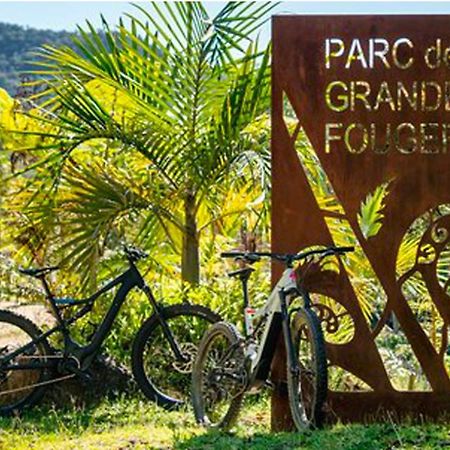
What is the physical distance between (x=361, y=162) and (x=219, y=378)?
5.12 feet

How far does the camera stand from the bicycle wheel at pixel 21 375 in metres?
7.65

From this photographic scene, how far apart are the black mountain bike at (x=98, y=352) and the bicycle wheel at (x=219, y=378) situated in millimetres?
778

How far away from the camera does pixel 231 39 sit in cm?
863

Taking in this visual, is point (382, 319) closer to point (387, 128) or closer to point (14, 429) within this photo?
point (387, 128)

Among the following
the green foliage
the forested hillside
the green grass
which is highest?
the forested hillside

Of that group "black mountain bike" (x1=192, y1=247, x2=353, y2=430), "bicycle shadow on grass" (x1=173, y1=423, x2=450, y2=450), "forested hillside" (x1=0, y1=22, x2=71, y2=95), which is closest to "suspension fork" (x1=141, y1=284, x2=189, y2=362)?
"black mountain bike" (x1=192, y1=247, x2=353, y2=430)

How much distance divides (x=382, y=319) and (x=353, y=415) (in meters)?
0.59

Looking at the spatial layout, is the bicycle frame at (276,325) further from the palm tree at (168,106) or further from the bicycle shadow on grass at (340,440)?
the palm tree at (168,106)

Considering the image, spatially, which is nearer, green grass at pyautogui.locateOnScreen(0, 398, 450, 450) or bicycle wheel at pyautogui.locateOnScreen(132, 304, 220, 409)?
green grass at pyautogui.locateOnScreen(0, 398, 450, 450)

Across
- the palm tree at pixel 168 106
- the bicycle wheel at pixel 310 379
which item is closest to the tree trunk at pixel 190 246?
the palm tree at pixel 168 106

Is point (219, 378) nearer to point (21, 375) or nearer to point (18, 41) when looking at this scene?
point (21, 375)

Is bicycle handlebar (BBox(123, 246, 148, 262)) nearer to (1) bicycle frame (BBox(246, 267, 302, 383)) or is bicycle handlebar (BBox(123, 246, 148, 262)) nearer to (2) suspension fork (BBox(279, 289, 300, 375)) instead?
(1) bicycle frame (BBox(246, 267, 302, 383))

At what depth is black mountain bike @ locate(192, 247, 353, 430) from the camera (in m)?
Result: 5.86

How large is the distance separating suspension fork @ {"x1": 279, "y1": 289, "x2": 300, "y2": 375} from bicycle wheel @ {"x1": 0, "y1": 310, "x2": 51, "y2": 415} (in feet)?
7.22
